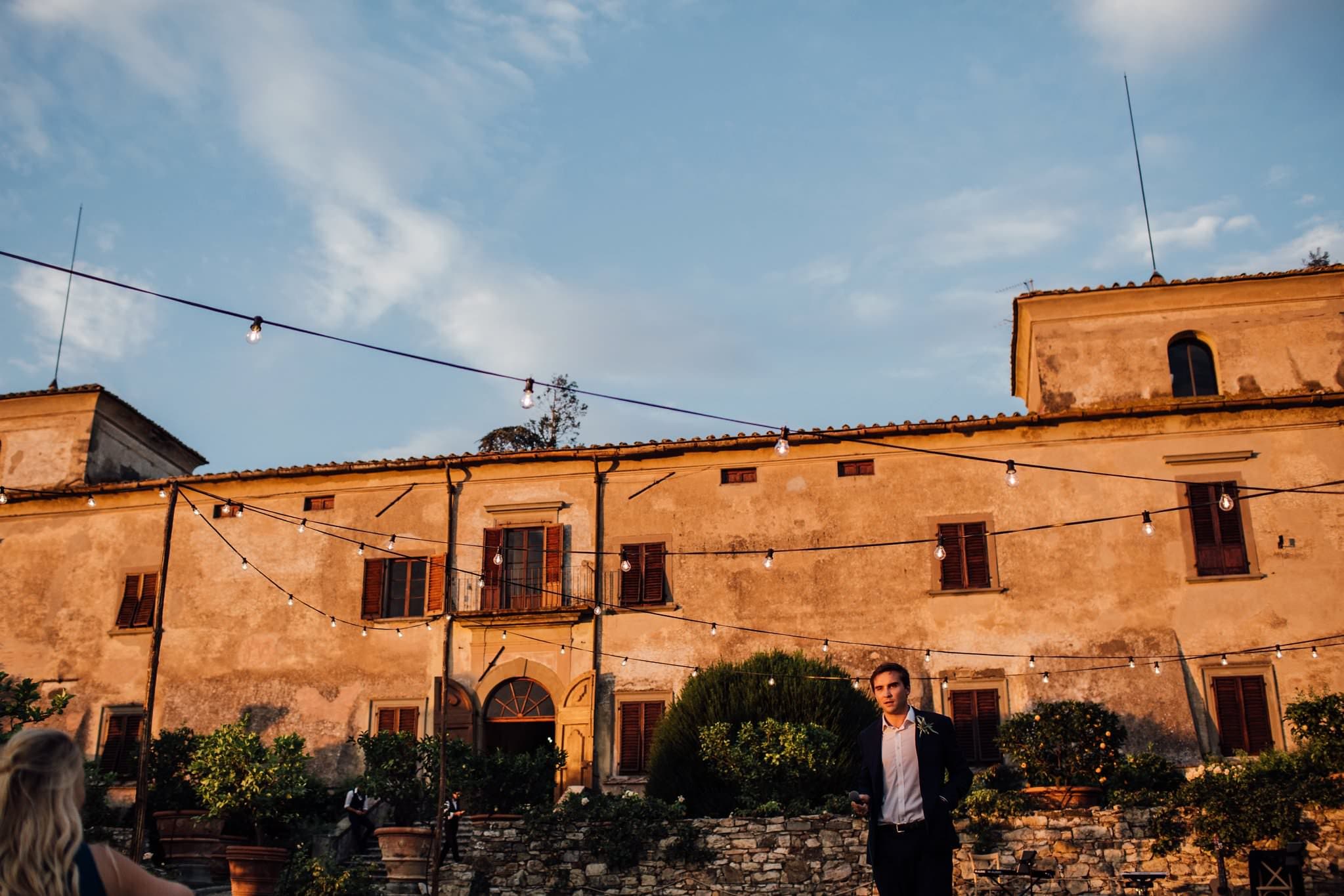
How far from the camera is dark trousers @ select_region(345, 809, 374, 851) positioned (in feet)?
69.1

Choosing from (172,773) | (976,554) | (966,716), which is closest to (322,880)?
(172,773)

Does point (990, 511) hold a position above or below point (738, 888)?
above

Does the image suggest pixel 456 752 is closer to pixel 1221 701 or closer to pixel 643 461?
pixel 643 461

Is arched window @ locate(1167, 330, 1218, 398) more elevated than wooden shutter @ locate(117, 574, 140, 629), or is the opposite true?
arched window @ locate(1167, 330, 1218, 398)

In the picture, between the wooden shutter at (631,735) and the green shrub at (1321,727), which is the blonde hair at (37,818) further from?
the wooden shutter at (631,735)

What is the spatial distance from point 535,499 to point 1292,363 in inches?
559

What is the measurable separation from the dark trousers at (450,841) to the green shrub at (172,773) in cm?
557

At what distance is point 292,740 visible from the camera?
21.5 m

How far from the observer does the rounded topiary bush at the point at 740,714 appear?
20.0 m

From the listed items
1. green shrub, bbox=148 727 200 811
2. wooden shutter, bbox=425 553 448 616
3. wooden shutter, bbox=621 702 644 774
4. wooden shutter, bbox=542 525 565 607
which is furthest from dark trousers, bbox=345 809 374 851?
wooden shutter, bbox=542 525 565 607

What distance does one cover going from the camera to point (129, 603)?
25859mm

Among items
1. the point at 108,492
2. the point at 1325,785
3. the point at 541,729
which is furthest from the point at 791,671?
the point at 108,492

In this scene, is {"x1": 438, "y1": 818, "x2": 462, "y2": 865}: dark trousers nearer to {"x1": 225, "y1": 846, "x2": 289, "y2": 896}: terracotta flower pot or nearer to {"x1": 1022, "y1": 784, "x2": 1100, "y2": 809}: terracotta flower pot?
{"x1": 225, "y1": 846, "x2": 289, "y2": 896}: terracotta flower pot

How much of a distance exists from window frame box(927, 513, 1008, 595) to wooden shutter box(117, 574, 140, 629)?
616 inches
